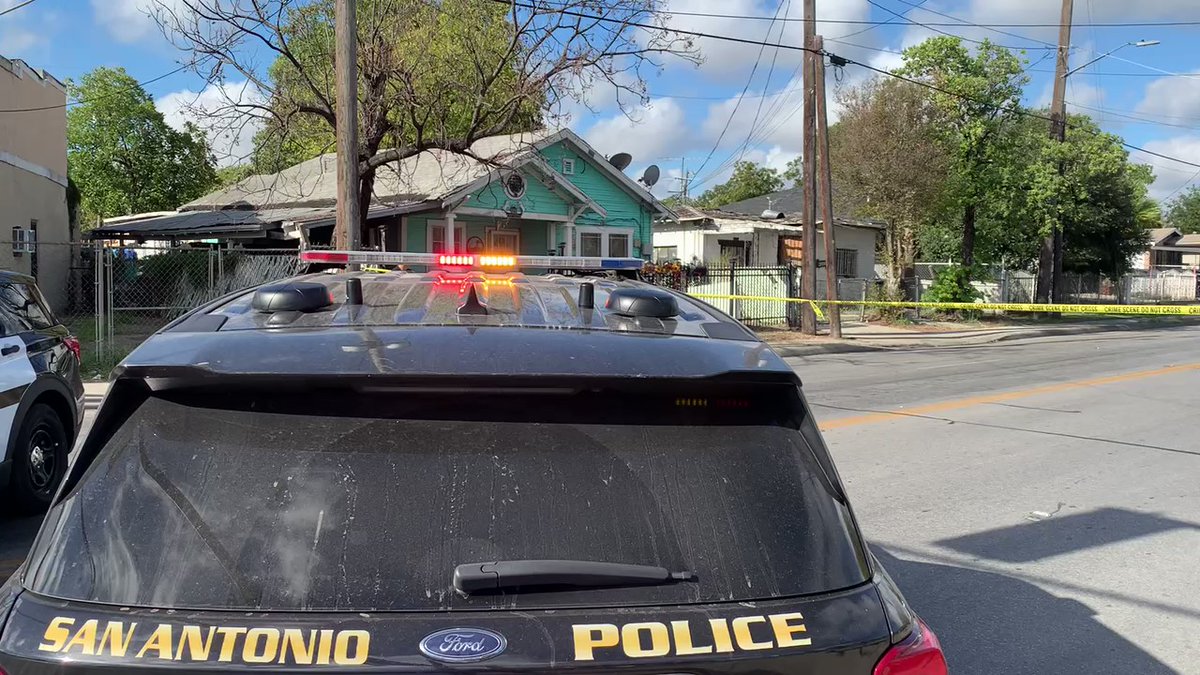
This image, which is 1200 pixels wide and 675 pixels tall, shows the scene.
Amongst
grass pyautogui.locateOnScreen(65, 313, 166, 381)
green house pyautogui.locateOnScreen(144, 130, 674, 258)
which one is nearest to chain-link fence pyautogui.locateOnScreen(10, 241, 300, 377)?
grass pyautogui.locateOnScreen(65, 313, 166, 381)

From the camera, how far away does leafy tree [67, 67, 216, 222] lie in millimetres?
40969

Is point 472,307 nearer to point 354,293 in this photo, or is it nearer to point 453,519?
point 354,293

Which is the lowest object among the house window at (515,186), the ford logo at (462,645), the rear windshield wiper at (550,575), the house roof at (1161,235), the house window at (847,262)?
the ford logo at (462,645)

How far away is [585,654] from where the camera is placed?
5.48ft

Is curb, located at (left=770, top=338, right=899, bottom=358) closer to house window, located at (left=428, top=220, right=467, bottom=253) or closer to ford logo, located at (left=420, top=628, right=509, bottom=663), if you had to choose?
house window, located at (left=428, top=220, right=467, bottom=253)

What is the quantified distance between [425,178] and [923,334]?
1478 cm

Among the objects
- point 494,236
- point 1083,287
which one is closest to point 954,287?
point 1083,287

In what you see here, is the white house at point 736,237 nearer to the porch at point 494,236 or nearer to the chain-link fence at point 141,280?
the porch at point 494,236

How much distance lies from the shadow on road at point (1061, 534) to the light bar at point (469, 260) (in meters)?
3.55

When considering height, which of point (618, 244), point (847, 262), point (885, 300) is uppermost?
point (618, 244)

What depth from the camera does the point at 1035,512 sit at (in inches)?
265

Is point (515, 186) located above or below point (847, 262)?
above

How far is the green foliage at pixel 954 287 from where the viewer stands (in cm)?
3028

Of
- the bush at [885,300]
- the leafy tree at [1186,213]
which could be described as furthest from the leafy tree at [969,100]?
the leafy tree at [1186,213]
